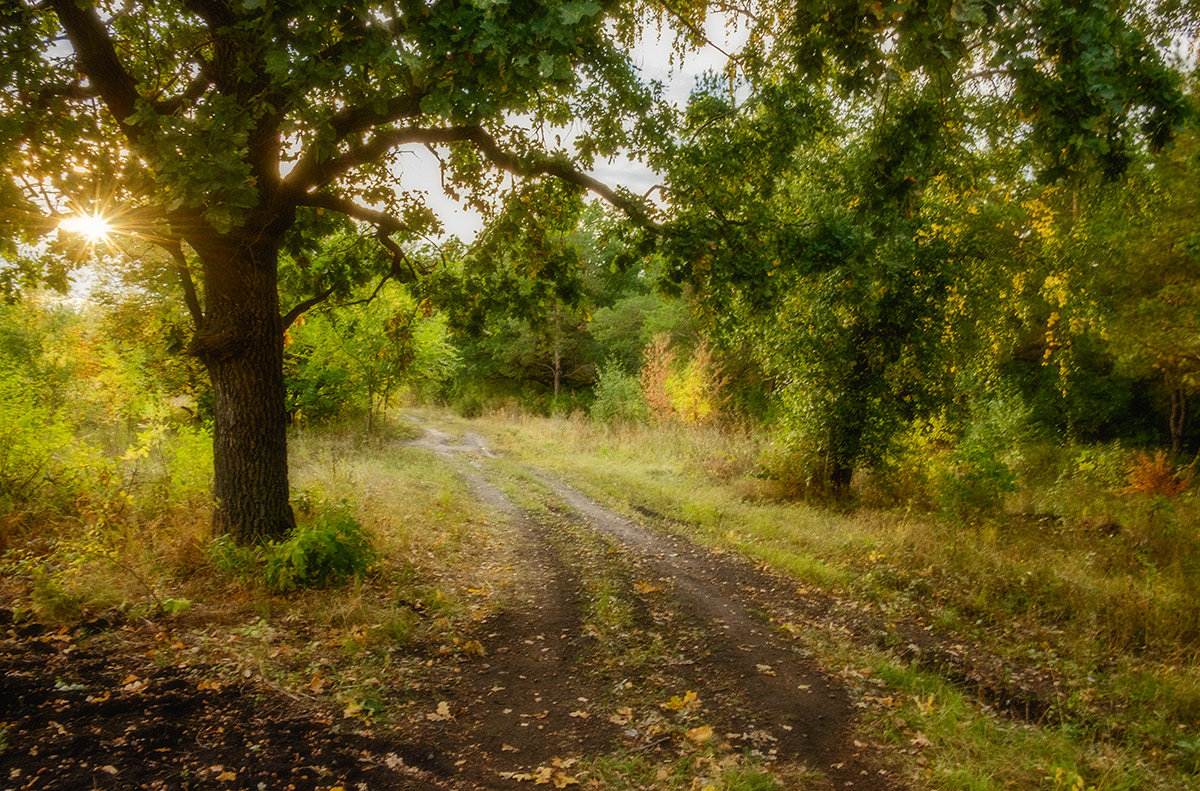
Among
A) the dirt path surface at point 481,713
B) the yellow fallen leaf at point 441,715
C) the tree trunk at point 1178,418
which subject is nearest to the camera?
the dirt path surface at point 481,713

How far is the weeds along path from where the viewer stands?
4.17 meters

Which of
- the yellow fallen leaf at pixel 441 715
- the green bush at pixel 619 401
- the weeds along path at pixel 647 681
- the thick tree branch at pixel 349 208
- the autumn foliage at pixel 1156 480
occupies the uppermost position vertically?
the thick tree branch at pixel 349 208

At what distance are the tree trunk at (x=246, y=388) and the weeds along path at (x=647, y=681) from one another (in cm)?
300

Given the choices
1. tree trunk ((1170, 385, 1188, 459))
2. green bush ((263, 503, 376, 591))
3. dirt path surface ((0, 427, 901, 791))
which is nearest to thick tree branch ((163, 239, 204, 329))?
green bush ((263, 503, 376, 591))

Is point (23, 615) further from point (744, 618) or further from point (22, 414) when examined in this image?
point (744, 618)

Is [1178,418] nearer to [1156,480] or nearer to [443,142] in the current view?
[1156,480]

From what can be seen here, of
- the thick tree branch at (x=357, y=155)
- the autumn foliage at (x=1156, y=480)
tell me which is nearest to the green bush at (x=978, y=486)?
the autumn foliage at (x=1156, y=480)

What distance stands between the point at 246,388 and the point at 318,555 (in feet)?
6.60

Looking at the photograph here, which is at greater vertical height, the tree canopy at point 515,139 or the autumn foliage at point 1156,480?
the tree canopy at point 515,139

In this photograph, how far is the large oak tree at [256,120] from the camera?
3.79m

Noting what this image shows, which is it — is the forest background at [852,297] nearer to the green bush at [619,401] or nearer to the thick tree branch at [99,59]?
the thick tree branch at [99,59]

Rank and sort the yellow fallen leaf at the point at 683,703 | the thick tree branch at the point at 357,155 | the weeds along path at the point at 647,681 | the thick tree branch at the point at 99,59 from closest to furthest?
the weeds along path at the point at 647,681
the yellow fallen leaf at the point at 683,703
the thick tree branch at the point at 99,59
the thick tree branch at the point at 357,155

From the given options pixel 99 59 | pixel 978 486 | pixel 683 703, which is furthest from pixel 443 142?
pixel 978 486

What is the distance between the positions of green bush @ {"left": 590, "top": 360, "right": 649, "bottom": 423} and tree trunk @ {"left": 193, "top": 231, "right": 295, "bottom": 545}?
58.8 feet
